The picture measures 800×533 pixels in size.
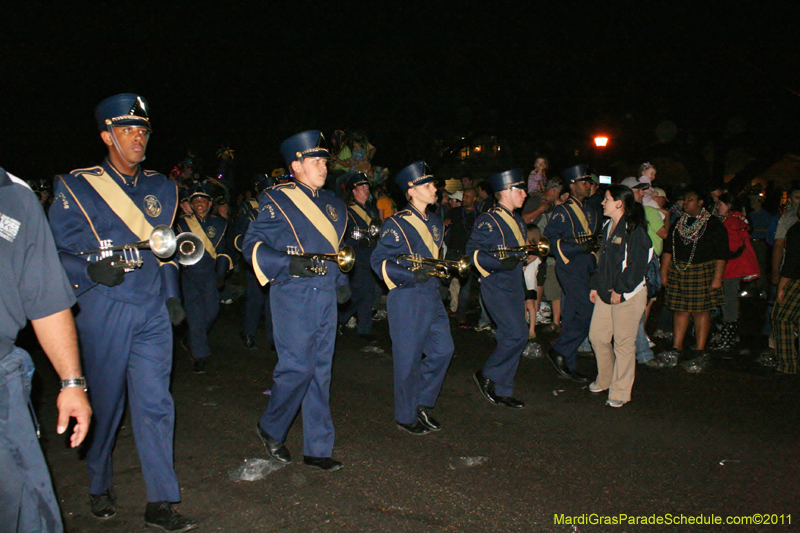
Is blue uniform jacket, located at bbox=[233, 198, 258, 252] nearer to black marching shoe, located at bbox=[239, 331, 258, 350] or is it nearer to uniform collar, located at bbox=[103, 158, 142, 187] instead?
black marching shoe, located at bbox=[239, 331, 258, 350]

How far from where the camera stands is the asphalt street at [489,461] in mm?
3961

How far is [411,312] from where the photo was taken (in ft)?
17.0

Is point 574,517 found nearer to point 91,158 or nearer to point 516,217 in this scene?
point 516,217

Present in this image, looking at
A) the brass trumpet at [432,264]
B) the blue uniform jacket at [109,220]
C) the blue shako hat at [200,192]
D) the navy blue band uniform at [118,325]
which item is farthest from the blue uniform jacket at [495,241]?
the blue shako hat at [200,192]

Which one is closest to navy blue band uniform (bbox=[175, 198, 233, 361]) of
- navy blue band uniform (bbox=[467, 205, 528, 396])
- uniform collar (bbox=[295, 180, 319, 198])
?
uniform collar (bbox=[295, 180, 319, 198])

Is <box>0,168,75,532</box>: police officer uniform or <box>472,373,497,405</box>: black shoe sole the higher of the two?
<box>0,168,75,532</box>: police officer uniform

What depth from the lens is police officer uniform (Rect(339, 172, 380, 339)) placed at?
9.27 m

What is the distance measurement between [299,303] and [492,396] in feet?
8.50

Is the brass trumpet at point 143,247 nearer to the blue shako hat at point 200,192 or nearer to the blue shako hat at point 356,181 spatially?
the blue shako hat at point 200,192

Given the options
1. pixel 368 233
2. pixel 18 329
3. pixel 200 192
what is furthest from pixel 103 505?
pixel 368 233

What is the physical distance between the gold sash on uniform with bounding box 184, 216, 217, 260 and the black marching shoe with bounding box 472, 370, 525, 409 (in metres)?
3.85

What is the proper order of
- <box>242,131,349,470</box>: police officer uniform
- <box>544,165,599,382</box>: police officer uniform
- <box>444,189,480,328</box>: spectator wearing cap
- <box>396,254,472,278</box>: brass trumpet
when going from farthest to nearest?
<box>444,189,480,328</box>: spectator wearing cap → <box>544,165,599,382</box>: police officer uniform → <box>396,254,472,278</box>: brass trumpet → <box>242,131,349,470</box>: police officer uniform

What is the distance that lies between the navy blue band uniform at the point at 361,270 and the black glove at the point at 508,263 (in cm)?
356

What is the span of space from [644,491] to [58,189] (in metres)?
4.22
